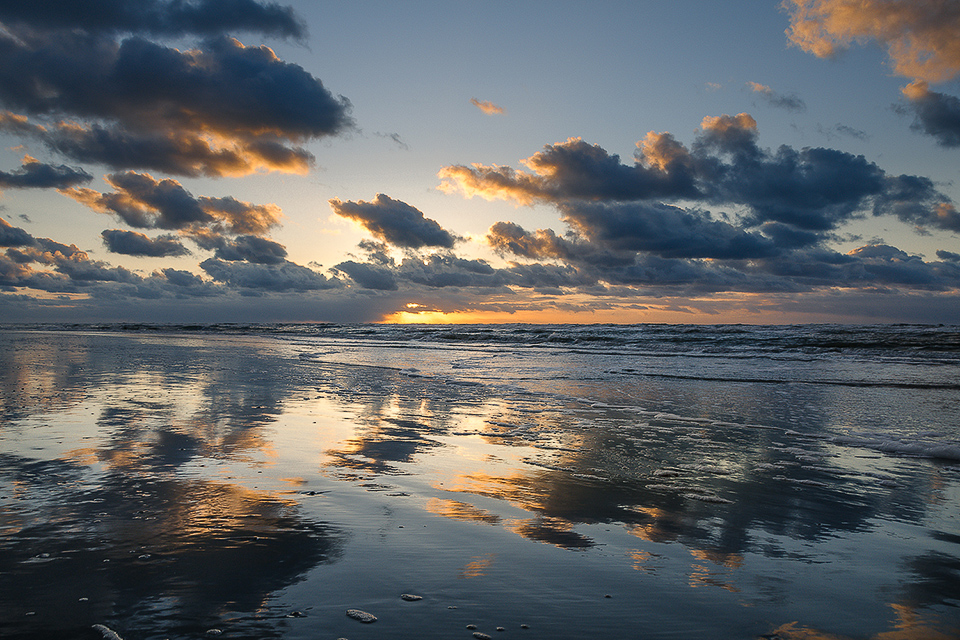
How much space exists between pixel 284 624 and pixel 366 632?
1.17 ft

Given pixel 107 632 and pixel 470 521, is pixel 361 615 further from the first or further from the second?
pixel 470 521

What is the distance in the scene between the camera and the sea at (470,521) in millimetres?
2383

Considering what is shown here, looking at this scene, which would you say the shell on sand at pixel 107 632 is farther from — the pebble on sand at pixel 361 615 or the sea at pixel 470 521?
the pebble on sand at pixel 361 615

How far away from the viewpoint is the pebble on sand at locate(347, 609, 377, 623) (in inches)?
91.3

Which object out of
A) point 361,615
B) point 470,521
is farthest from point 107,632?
point 470,521

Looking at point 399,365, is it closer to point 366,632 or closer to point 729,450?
point 729,450

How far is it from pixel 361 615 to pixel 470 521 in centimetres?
137

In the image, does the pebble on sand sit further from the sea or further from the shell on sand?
the shell on sand

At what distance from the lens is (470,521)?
3641 mm

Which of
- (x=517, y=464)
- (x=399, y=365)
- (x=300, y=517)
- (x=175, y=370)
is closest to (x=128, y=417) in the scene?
(x=300, y=517)

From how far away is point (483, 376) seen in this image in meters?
15.0

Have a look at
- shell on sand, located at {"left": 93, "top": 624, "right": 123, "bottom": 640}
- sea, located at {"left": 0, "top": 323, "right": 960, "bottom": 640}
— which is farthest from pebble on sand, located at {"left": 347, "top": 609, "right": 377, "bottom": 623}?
shell on sand, located at {"left": 93, "top": 624, "right": 123, "bottom": 640}

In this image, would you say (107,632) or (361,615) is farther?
(361,615)

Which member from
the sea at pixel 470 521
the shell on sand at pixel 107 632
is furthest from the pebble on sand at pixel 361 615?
the shell on sand at pixel 107 632
